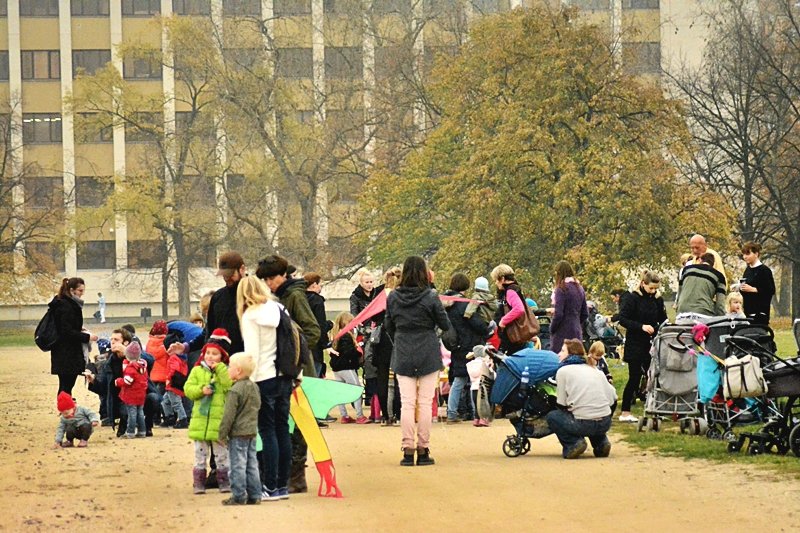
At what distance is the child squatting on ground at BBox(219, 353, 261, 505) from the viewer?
11836 mm

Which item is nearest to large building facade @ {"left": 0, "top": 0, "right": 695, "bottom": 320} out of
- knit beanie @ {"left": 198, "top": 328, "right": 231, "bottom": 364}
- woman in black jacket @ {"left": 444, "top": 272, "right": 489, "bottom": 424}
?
woman in black jacket @ {"left": 444, "top": 272, "right": 489, "bottom": 424}

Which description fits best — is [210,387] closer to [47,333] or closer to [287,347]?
[287,347]

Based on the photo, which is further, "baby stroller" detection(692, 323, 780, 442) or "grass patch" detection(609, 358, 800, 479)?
"baby stroller" detection(692, 323, 780, 442)

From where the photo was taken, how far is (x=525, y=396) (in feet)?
50.5

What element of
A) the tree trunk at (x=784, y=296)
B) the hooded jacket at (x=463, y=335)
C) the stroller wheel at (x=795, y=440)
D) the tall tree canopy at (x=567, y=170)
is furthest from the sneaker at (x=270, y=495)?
the tree trunk at (x=784, y=296)

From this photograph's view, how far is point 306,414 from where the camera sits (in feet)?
42.3

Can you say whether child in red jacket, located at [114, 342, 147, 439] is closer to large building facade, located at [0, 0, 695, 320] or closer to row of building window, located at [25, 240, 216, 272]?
large building facade, located at [0, 0, 695, 320]

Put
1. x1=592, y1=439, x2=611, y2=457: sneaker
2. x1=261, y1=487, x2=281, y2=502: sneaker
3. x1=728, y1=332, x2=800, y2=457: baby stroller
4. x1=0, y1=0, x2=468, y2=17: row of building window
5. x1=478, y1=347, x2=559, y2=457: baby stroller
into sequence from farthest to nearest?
x1=0, y1=0, x2=468, y2=17: row of building window < x1=478, y1=347, x2=559, y2=457: baby stroller < x1=592, y1=439, x2=611, y2=457: sneaker < x1=728, y1=332, x2=800, y2=457: baby stroller < x1=261, y1=487, x2=281, y2=502: sneaker

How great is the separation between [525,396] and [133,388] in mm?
5347

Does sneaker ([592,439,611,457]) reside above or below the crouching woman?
below

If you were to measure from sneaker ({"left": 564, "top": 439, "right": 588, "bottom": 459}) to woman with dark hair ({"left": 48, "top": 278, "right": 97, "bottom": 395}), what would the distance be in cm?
645

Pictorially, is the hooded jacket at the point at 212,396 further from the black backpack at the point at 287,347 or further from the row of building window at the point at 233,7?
the row of building window at the point at 233,7

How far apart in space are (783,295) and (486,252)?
33905mm

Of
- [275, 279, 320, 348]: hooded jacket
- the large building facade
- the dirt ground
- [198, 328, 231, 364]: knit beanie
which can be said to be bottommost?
the dirt ground
